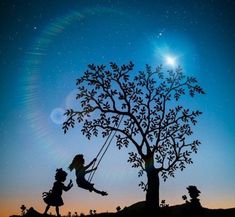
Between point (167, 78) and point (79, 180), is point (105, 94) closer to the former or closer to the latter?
point (167, 78)

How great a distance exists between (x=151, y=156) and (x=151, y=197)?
7.44ft

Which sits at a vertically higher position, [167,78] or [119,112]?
[167,78]

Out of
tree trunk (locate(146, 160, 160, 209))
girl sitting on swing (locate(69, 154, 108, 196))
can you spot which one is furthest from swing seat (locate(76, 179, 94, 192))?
tree trunk (locate(146, 160, 160, 209))

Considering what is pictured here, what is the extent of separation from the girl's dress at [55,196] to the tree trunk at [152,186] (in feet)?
17.6

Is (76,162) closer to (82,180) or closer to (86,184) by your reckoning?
(82,180)

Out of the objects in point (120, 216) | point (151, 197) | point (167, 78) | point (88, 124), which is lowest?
point (120, 216)

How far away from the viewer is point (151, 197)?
1499cm

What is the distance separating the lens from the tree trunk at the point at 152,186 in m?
14.9

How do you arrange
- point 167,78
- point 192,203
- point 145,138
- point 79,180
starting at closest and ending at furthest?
point 192,203
point 79,180
point 145,138
point 167,78

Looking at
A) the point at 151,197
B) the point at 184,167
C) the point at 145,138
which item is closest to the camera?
the point at 151,197

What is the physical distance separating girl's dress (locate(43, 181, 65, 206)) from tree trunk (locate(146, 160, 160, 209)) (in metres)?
5.36

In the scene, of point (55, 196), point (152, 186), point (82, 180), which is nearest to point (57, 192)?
point (55, 196)

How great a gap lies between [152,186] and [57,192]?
573 centimetres

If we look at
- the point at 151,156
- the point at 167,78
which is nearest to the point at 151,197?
the point at 151,156
